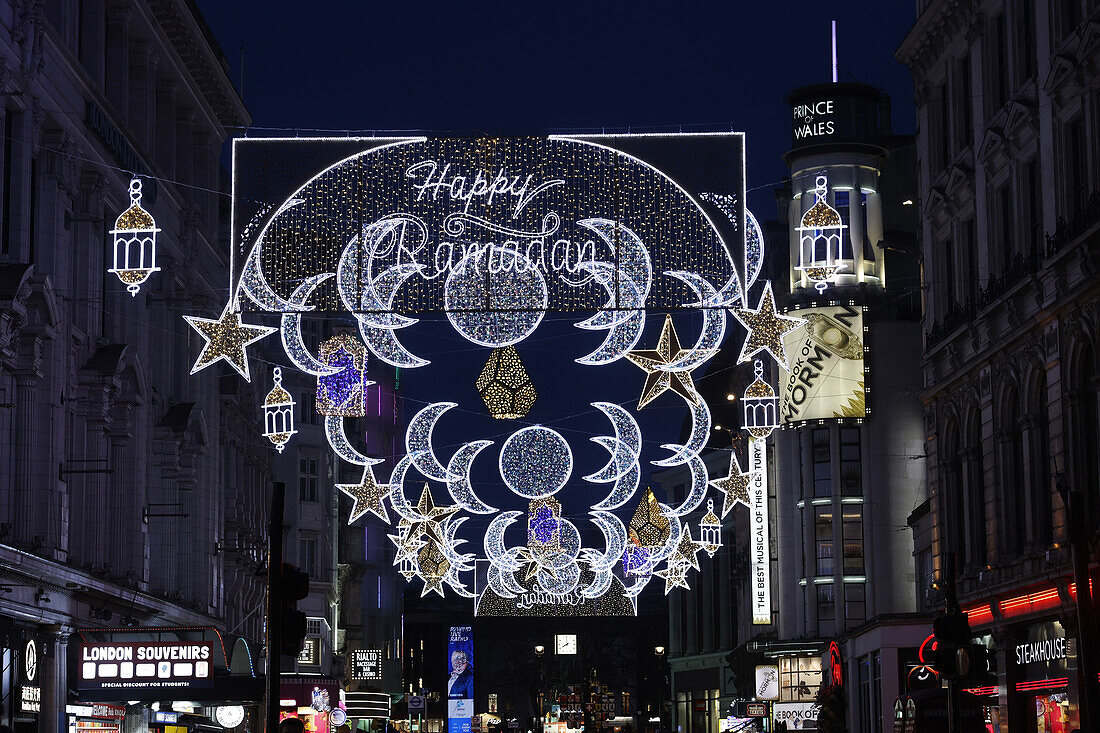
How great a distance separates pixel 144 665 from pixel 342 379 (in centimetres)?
1912

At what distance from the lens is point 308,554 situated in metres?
77.9

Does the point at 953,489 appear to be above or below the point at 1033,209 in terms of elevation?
below

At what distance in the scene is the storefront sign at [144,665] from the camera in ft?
79.7

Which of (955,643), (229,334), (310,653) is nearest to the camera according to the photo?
(955,643)

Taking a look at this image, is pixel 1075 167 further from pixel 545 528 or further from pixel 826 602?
pixel 826 602

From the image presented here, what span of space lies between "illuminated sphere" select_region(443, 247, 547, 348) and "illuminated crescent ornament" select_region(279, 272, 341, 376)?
2.12 meters

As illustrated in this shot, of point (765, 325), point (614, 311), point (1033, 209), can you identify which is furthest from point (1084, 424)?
point (614, 311)

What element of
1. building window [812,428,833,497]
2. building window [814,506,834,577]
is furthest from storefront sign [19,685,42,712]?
building window [812,428,833,497]

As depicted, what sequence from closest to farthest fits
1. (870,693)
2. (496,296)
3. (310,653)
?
1. (496,296)
2. (870,693)
3. (310,653)

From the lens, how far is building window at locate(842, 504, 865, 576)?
6775 centimetres

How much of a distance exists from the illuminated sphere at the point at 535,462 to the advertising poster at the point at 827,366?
2362 cm

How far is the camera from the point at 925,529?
5153 centimetres

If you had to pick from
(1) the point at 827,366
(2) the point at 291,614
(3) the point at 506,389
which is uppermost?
(1) the point at 827,366

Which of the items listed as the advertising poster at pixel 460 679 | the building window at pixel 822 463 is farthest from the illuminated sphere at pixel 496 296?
the advertising poster at pixel 460 679
